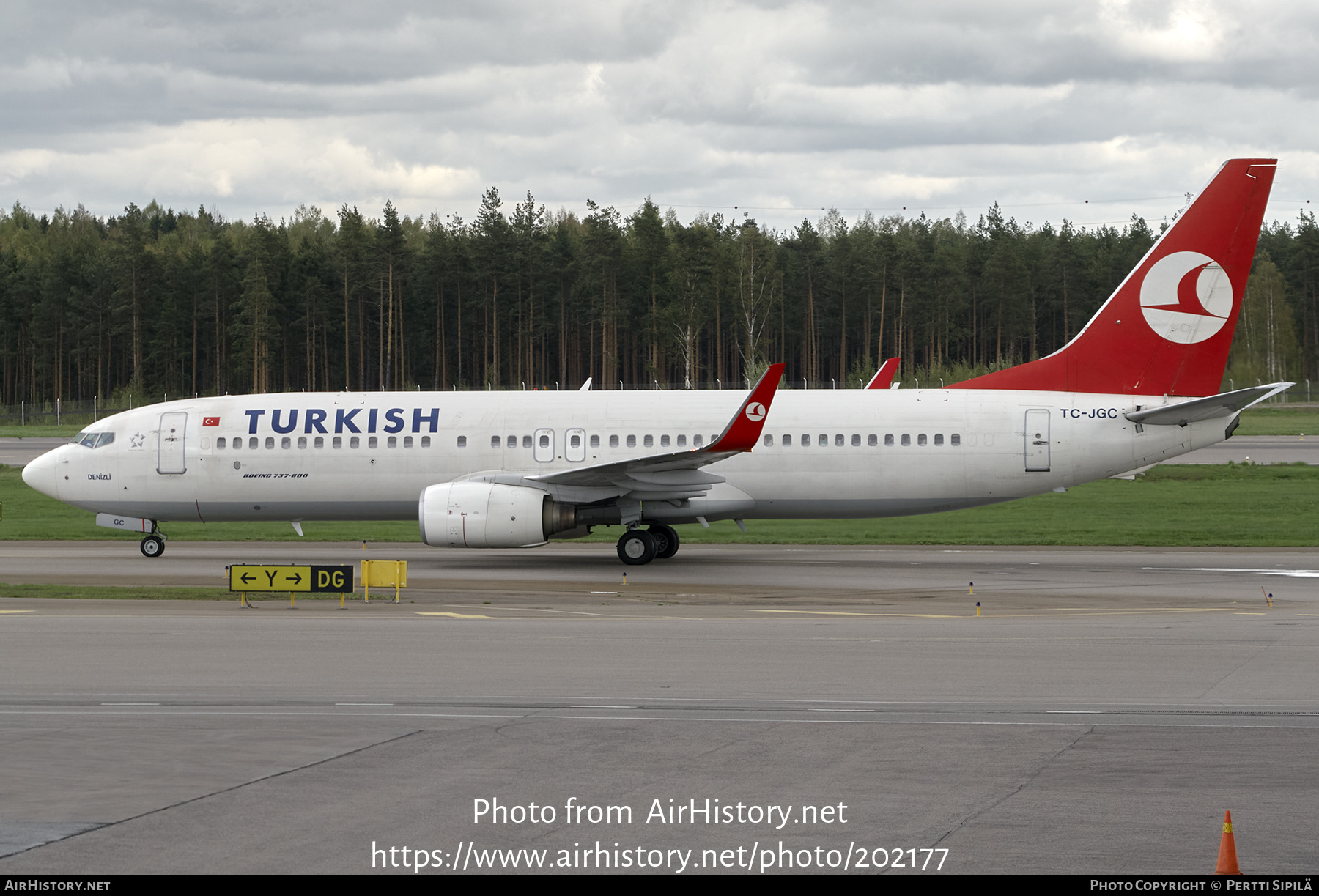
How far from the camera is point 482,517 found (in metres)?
Result: 26.7

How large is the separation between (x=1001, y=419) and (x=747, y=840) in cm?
2076

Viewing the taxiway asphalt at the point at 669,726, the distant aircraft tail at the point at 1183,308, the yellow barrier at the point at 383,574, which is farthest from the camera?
the distant aircraft tail at the point at 1183,308

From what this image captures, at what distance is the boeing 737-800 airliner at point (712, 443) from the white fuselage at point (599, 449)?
45 millimetres

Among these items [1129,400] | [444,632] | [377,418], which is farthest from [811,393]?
[444,632]

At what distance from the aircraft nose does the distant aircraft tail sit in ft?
74.6

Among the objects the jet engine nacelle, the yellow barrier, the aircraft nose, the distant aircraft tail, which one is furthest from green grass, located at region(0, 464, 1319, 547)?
the yellow barrier

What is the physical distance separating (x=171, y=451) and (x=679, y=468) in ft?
39.1

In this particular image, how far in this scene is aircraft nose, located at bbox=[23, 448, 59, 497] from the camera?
1196 inches

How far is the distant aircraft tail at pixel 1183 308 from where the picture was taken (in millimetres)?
27766

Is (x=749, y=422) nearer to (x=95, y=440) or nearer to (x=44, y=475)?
(x=95, y=440)

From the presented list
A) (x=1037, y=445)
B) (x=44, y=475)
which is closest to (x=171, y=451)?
(x=44, y=475)

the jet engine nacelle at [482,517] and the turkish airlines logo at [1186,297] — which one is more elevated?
the turkish airlines logo at [1186,297]

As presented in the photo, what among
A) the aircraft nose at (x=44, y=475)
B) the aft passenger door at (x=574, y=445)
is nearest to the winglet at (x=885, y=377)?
the aft passenger door at (x=574, y=445)

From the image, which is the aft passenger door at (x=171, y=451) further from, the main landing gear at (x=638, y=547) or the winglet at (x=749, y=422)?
the winglet at (x=749, y=422)
